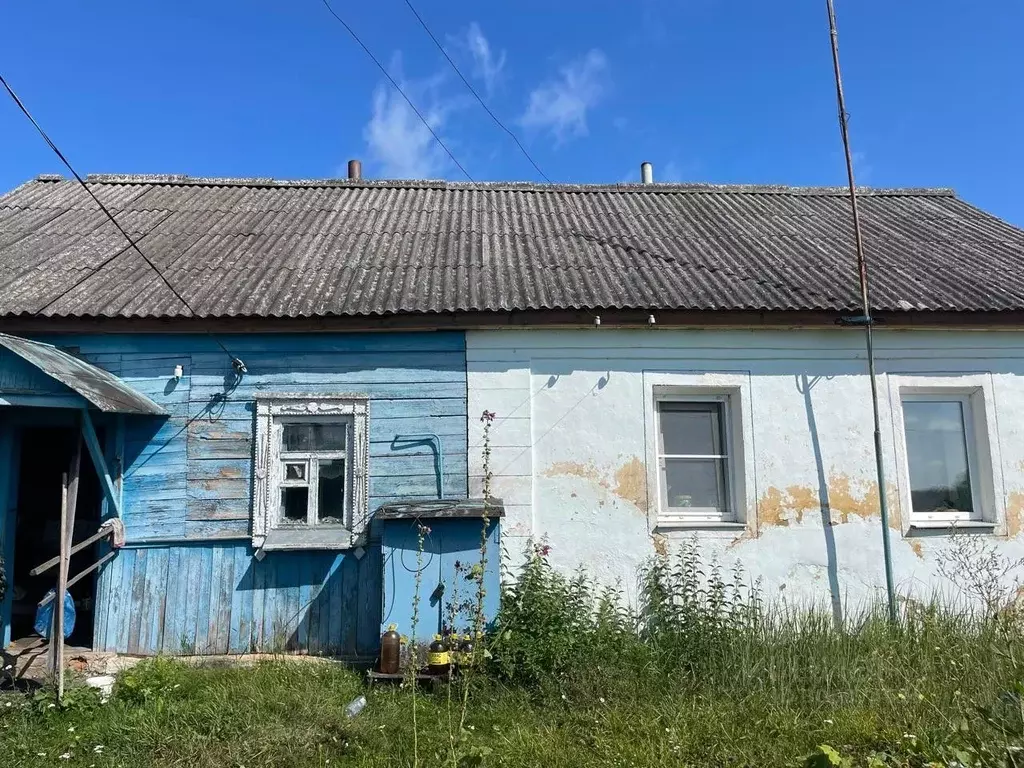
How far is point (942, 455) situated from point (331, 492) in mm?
6050

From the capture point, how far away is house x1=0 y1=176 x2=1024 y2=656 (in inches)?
242

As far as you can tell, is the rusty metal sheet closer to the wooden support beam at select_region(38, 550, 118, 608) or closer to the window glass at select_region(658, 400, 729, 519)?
the wooden support beam at select_region(38, 550, 118, 608)

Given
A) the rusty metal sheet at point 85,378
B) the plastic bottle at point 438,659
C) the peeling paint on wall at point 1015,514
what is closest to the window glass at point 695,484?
the plastic bottle at point 438,659

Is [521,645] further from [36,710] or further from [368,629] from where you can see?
[36,710]

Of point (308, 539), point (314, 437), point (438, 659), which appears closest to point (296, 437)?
point (314, 437)

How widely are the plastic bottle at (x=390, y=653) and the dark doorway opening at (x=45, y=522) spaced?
2.99 meters

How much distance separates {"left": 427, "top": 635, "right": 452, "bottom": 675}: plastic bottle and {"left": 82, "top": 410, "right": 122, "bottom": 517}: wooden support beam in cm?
Result: 317

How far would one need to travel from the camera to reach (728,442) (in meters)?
6.70

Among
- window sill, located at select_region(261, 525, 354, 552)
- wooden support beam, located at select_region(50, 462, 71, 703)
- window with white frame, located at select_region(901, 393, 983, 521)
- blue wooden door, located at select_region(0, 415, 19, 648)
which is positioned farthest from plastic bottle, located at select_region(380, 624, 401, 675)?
window with white frame, located at select_region(901, 393, 983, 521)

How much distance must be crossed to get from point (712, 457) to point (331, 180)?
7.15 m

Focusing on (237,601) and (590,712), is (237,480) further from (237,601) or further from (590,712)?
(590,712)

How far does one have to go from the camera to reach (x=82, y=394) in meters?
5.18

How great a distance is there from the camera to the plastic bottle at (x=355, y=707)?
15.1 feet

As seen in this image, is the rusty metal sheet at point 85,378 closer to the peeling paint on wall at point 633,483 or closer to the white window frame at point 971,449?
the peeling paint on wall at point 633,483
